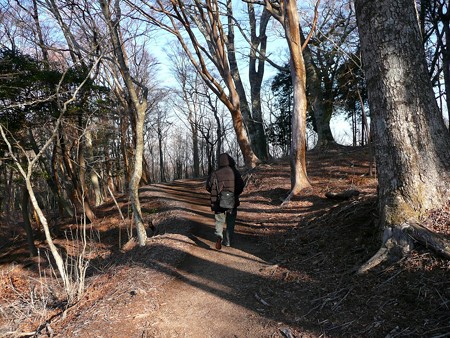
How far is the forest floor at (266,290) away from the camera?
3.06m

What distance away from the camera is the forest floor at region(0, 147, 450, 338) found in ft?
10.1

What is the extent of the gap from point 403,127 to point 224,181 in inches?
127

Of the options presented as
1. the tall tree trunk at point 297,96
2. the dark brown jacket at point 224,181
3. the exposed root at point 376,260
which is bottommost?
the exposed root at point 376,260

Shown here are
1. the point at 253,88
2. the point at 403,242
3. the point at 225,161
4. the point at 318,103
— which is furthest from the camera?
the point at 253,88

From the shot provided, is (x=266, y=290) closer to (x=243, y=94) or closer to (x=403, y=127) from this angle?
(x=403, y=127)

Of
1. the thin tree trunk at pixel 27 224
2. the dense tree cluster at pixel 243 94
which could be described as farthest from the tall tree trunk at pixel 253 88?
the thin tree trunk at pixel 27 224

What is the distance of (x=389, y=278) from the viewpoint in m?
3.37

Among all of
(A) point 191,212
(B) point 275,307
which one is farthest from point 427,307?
(A) point 191,212

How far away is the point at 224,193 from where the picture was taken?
605cm

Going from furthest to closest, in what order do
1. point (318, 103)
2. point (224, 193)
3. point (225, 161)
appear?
1. point (318, 103)
2. point (225, 161)
3. point (224, 193)

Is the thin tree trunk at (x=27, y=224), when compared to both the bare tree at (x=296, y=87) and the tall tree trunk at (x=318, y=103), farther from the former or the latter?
the tall tree trunk at (x=318, y=103)

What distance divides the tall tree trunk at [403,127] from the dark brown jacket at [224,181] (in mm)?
2787

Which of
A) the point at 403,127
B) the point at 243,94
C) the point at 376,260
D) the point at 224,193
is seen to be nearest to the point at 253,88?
the point at 243,94

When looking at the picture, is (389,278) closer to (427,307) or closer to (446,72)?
(427,307)
